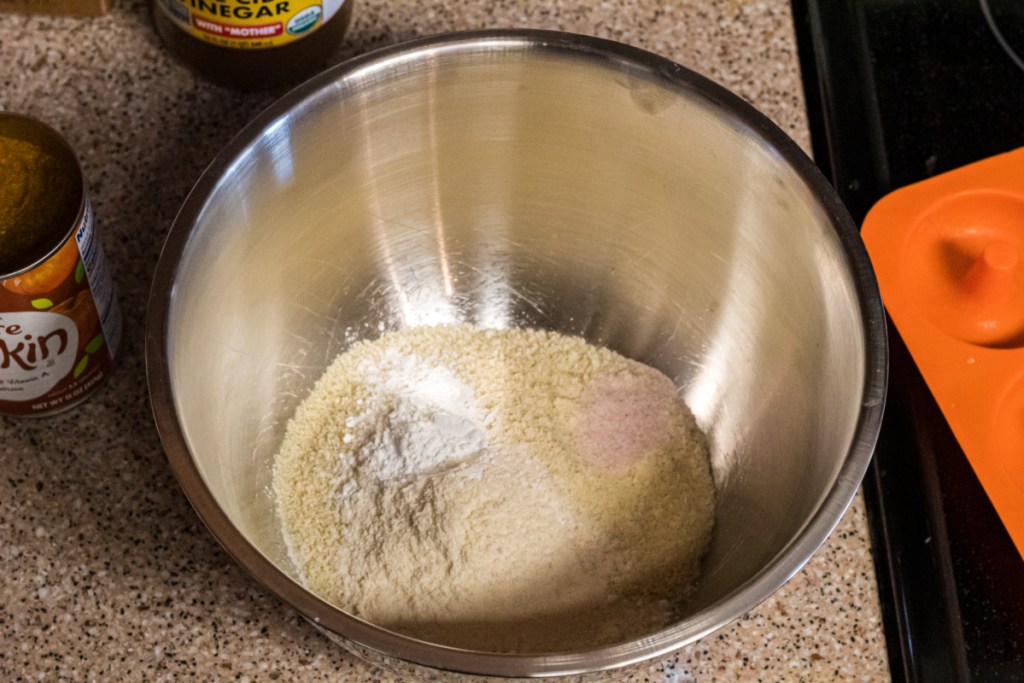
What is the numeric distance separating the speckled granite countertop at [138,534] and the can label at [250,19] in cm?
9

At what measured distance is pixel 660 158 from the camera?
0.82 metres

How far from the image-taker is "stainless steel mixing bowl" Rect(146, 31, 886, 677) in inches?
26.7

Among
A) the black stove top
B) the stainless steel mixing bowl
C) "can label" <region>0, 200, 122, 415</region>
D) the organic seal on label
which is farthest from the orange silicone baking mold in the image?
"can label" <region>0, 200, 122, 415</region>

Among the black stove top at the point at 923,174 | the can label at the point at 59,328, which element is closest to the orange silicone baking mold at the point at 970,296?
the black stove top at the point at 923,174

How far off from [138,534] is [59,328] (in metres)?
0.16

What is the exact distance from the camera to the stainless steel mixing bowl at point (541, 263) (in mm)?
678

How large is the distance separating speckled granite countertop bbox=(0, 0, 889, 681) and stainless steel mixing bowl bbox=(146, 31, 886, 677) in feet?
0.20

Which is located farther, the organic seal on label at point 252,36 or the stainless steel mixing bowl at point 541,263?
the organic seal on label at point 252,36

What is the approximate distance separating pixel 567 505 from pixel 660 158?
27cm

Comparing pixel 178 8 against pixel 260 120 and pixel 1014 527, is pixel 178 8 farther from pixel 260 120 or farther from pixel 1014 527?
pixel 1014 527

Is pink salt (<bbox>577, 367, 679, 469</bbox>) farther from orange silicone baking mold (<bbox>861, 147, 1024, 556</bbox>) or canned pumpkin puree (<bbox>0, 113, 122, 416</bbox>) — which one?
canned pumpkin puree (<bbox>0, 113, 122, 416</bbox>)

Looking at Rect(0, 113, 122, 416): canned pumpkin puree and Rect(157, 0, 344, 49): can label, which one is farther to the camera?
Rect(157, 0, 344, 49): can label

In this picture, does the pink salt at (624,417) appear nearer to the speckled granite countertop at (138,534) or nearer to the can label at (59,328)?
the speckled granite countertop at (138,534)

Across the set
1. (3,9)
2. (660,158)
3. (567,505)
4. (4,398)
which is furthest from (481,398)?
(3,9)
